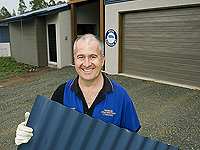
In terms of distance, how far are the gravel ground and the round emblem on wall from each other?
1.88 meters

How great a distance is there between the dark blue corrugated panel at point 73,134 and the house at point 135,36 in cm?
667

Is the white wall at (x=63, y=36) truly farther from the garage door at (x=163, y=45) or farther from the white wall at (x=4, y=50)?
the white wall at (x=4, y=50)

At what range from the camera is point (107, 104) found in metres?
1.96

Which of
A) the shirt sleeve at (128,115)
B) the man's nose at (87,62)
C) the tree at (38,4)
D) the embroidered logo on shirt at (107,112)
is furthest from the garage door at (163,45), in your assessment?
the tree at (38,4)

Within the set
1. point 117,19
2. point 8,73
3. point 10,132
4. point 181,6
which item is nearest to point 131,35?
point 117,19

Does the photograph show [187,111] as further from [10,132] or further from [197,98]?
[10,132]

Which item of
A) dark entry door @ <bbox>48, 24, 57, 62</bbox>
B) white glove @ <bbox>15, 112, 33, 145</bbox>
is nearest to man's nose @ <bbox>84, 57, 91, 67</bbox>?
white glove @ <bbox>15, 112, 33, 145</bbox>

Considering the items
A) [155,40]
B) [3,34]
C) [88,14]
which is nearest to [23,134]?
[155,40]

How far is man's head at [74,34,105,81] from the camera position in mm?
1877

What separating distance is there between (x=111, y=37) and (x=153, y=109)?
5.12 m

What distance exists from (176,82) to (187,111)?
9.08 ft

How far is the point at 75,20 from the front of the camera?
12164 mm

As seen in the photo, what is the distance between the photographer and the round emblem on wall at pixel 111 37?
9.76 m

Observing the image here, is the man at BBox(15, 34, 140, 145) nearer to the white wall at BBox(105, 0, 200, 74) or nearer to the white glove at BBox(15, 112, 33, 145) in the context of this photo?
the white glove at BBox(15, 112, 33, 145)
